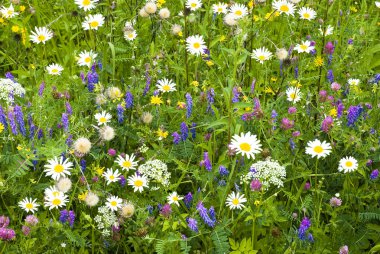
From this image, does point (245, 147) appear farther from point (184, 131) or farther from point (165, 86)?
point (165, 86)

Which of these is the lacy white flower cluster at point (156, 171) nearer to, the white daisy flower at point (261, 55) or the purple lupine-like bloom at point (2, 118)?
the purple lupine-like bloom at point (2, 118)

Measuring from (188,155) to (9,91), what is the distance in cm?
96

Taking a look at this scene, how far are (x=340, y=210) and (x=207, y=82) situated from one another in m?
0.99

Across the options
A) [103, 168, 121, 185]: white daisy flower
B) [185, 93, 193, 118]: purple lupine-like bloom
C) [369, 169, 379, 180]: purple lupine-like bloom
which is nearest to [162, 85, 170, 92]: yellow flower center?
[185, 93, 193, 118]: purple lupine-like bloom

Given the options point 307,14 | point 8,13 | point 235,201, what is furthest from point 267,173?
point 8,13

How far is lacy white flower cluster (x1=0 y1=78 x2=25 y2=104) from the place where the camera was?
2986 millimetres

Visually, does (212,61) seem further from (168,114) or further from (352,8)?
(352,8)

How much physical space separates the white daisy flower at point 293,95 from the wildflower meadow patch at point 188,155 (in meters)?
0.02

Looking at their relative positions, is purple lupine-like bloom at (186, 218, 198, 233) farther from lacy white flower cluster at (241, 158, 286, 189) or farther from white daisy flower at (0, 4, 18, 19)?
white daisy flower at (0, 4, 18, 19)

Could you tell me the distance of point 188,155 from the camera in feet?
9.97

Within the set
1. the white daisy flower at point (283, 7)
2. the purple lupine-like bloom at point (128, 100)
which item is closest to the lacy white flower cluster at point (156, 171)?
the purple lupine-like bloom at point (128, 100)

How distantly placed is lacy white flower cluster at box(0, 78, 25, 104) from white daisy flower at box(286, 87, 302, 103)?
1425 mm

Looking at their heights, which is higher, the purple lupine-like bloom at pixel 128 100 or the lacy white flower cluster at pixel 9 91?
the purple lupine-like bloom at pixel 128 100

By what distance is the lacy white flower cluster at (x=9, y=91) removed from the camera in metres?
2.99
